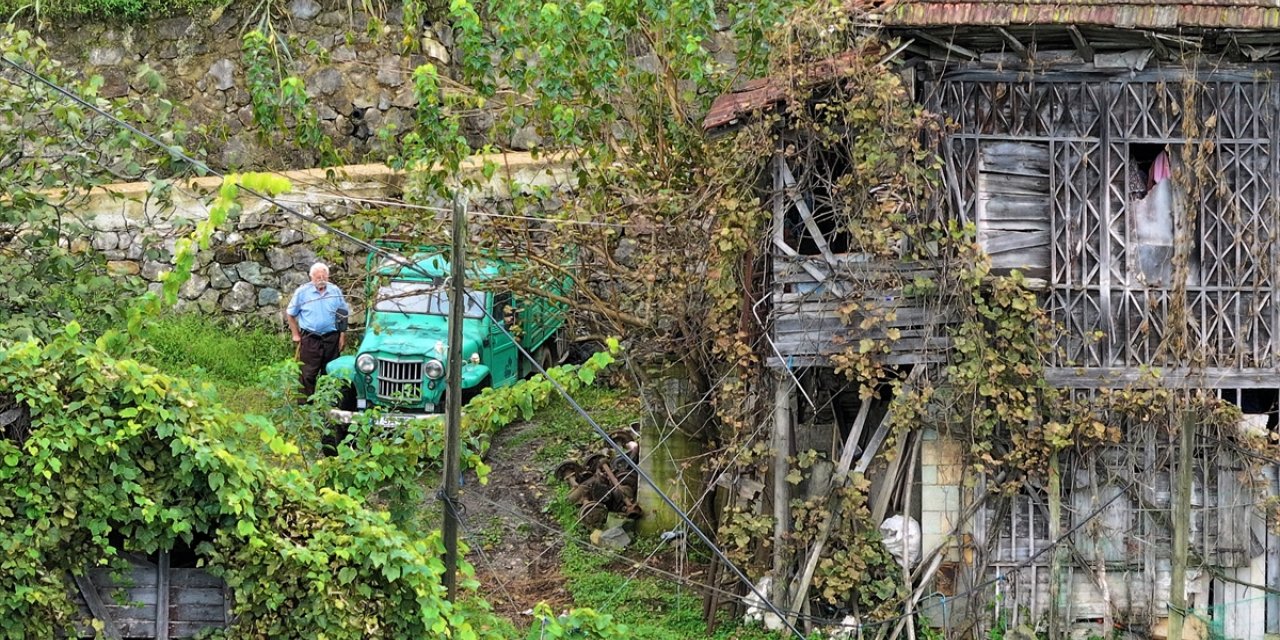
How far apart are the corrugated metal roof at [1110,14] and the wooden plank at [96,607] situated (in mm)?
6646

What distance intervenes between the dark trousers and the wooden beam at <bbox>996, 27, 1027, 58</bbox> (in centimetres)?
760

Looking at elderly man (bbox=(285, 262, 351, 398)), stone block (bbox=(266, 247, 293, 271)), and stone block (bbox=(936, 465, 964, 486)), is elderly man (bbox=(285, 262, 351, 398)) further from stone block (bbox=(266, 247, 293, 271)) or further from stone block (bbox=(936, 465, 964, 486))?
stone block (bbox=(936, 465, 964, 486))

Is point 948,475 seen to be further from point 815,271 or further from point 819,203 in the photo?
point 819,203

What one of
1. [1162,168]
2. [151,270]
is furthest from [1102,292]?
[151,270]

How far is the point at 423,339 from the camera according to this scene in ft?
50.4

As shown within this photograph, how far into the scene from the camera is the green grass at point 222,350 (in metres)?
17.0

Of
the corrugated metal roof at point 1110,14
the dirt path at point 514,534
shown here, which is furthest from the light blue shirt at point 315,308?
the corrugated metal roof at point 1110,14

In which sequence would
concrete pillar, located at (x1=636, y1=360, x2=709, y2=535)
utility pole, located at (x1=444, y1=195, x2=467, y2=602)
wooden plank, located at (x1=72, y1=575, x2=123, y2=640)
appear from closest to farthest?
utility pole, located at (x1=444, y1=195, x2=467, y2=602)
wooden plank, located at (x1=72, y1=575, x2=123, y2=640)
concrete pillar, located at (x1=636, y1=360, x2=709, y2=535)

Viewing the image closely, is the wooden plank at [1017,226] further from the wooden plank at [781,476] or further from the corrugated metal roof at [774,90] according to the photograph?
the wooden plank at [781,476]

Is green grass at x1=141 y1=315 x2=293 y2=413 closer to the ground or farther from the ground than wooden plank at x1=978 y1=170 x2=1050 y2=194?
closer to the ground

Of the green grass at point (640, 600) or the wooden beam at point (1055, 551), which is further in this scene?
the green grass at point (640, 600)

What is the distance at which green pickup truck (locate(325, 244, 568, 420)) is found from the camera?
14.8m

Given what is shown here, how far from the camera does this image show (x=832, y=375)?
12.4 m

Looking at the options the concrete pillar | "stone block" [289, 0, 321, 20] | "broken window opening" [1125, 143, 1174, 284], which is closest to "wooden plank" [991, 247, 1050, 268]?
"broken window opening" [1125, 143, 1174, 284]
